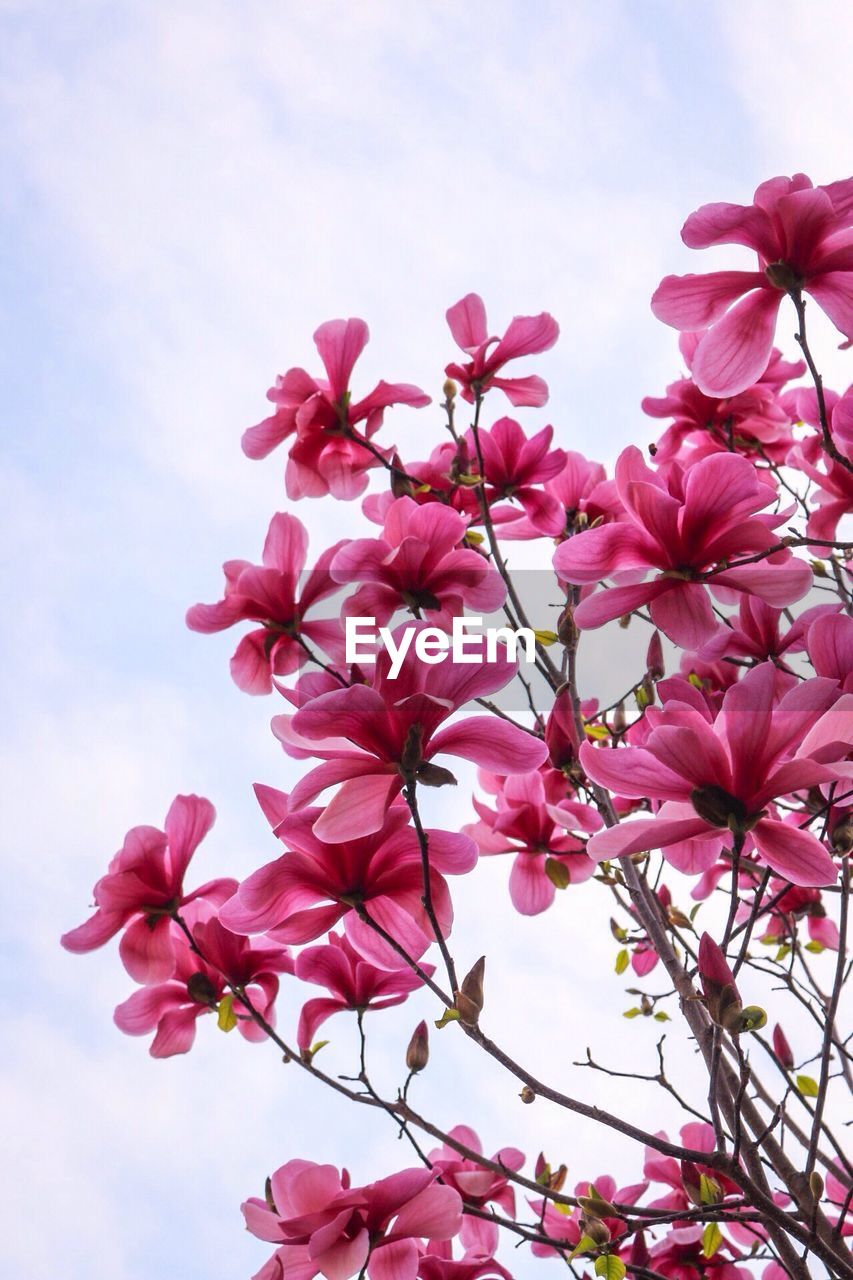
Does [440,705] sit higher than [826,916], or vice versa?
[826,916]

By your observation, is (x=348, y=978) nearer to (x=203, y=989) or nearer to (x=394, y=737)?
(x=203, y=989)

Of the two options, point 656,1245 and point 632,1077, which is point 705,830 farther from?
point 656,1245

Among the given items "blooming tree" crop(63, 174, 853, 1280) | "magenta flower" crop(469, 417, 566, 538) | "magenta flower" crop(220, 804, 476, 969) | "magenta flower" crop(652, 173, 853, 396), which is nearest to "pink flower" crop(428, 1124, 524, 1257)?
"blooming tree" crop(63, 174, 853, 1280)

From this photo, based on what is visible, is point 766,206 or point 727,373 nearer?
point 766,206

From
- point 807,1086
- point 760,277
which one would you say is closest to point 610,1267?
point 807,1086

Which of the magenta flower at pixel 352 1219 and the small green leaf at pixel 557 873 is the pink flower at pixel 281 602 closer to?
the small green leaf at pixel 557 873

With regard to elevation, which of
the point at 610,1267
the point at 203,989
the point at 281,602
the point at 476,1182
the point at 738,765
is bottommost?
the point at 610,1267

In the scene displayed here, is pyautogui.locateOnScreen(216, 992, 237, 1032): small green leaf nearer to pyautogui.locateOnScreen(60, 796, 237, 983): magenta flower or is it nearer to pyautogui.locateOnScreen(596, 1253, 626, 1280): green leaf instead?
pyautogui.locateOnScreen(60, 796, 237, 983): magenta flower

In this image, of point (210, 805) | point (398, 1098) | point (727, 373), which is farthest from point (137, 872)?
point (727, 373)
